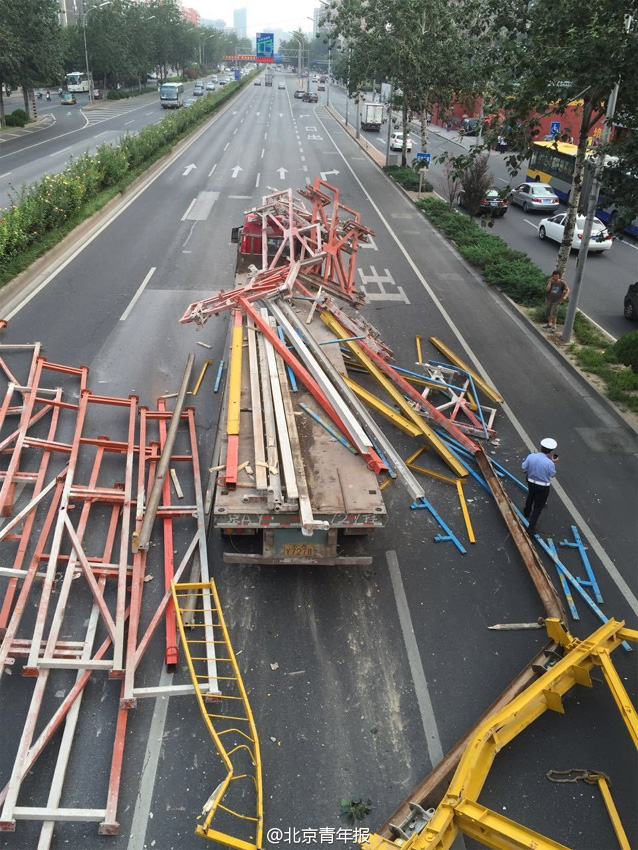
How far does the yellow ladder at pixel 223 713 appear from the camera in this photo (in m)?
5.25

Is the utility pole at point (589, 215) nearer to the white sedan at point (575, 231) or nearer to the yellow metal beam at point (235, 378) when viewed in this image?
the yellow metal beam at point (235, 378)

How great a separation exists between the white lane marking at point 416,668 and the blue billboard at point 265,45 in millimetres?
98264

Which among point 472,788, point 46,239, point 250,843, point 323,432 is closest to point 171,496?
point 323,432

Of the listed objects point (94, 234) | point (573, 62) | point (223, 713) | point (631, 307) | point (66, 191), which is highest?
point (573, 62)

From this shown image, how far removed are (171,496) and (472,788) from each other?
571cm

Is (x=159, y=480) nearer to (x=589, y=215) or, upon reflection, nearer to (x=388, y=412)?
(x=388, y=412)

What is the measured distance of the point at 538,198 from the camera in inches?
1220

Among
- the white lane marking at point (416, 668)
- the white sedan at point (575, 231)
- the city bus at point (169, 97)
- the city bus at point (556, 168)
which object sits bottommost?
the white lane marking at point (416, 668)

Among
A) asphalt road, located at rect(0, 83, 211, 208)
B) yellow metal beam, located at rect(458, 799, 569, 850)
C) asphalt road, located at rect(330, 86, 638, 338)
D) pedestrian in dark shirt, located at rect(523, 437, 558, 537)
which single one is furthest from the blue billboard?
yellow metal beam, located at rect(458, 799, 569, 850)

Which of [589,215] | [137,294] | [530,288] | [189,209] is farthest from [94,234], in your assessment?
[589,215]

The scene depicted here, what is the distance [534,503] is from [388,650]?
322cm

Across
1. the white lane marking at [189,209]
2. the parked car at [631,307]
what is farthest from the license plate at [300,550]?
the white lane marking at [189,209]

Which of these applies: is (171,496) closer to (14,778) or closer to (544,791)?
(14,778)

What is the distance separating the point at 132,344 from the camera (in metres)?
13.8
